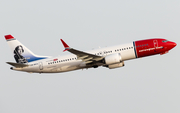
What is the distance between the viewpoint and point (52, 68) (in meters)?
53.0

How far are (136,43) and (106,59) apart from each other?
6.16 m

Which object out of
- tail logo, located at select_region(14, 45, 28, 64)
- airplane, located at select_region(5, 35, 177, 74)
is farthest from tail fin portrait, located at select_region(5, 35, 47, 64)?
airplane, located at select_region(5, 35, 177, 74)

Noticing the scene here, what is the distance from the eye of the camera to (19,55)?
182ft

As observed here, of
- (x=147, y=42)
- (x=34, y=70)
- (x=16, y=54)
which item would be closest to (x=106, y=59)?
(x=147, y=42)

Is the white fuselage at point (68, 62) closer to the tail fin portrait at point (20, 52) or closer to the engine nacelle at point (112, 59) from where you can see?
the engine nacelle at point (112, 59)

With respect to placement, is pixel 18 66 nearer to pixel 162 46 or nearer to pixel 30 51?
pixel 30 51

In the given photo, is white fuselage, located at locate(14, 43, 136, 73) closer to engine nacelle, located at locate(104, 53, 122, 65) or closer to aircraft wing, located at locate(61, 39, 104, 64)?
aircraft wing, located at locate(61, 39, 104, 64)

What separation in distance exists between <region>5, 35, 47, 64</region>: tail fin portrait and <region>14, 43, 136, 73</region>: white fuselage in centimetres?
157

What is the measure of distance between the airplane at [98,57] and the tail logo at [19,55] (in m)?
1.37

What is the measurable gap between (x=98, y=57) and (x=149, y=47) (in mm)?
9109

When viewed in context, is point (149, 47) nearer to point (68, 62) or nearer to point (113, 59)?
point (113, 59)

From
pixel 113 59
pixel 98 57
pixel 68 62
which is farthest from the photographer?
pixel 68 62

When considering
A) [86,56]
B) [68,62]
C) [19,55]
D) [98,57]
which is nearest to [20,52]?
[19,55]

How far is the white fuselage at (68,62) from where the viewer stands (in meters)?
50.5
